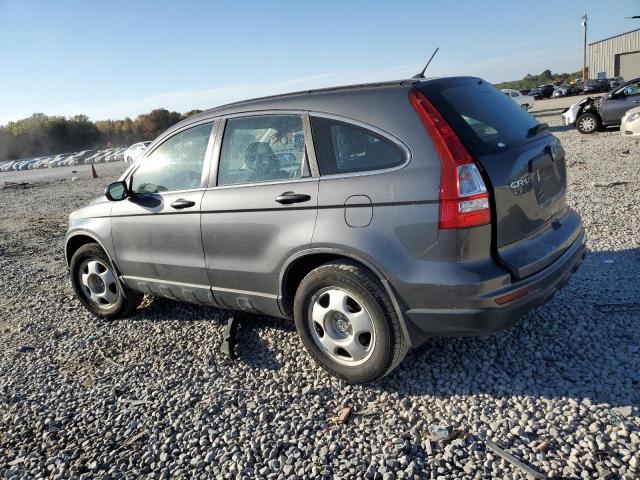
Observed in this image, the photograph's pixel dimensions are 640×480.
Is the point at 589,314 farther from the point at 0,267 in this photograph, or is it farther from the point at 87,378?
the point at 0,267

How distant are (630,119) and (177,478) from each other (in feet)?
44.5

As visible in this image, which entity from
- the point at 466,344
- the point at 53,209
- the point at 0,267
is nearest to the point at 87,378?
the point at 466,344

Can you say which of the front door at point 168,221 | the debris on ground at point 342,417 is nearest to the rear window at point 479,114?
the debris on ground at point 342,417

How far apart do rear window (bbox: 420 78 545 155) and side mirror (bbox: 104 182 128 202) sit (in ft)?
9.05

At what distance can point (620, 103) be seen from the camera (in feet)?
49.9

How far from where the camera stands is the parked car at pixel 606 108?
595 inches

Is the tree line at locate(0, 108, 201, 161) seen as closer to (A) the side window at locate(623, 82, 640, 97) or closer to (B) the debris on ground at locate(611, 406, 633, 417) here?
(A) the side window at locate(623, 82, 640, 97)

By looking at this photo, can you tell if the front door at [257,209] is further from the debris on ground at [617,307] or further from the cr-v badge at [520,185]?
the debris on ground at [617,307]

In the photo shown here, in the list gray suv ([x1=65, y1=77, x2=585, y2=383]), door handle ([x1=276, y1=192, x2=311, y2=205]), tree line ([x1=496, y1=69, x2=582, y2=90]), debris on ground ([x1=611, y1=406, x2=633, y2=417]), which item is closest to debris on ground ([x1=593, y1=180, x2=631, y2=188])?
gray suv ([x1=65, y1=77, x2=585, y2=383])

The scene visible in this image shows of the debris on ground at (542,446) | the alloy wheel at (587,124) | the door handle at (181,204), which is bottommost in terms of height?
the debris on ground at (542,446)

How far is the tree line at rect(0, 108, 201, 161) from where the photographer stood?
70750mm

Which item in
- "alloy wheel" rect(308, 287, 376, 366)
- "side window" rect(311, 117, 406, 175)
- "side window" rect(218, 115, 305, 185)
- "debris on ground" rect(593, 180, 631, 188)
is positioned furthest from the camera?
"debris on ground" rect(593, 180, 631, 188)

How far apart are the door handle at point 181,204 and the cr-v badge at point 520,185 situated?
7.58 feet

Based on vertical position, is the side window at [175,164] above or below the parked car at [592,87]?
above
